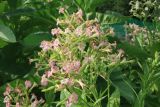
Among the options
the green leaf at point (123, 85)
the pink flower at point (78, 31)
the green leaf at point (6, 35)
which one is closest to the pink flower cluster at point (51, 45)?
the pink flower at point (78, 31)

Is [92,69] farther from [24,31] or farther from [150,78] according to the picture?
[24,31]

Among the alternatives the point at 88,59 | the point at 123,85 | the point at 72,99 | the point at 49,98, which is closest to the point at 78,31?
the point at 88,59

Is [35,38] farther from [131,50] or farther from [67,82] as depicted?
[67,82]

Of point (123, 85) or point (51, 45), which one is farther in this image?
point (123, 85)

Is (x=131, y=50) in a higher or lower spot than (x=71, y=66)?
lower

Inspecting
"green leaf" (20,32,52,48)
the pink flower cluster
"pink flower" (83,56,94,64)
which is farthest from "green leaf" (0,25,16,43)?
"pink flower" (83,56,94,64)

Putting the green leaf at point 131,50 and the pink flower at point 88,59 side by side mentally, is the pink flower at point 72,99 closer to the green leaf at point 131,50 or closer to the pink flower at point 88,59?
the pink flower at point 88,59

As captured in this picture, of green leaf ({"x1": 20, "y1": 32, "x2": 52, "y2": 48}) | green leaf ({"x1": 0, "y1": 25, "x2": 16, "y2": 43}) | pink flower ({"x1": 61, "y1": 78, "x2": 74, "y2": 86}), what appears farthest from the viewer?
green leaf ({"x1": 20, "y1": 32, "x2": 52, "y2": 48})

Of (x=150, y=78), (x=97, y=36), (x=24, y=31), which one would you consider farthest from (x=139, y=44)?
(x=97, y=36)

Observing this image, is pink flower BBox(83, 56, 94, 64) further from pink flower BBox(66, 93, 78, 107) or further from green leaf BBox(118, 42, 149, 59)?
green leaf BBox(118, 42, 149, 59)

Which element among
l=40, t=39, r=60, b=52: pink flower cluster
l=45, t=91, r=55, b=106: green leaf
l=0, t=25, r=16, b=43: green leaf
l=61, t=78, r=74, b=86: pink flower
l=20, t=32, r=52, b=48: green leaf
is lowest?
l=45, t=91, r=55, b=106: green leaf

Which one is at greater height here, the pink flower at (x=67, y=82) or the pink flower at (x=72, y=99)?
the pink flower at (x=67, y=82)
